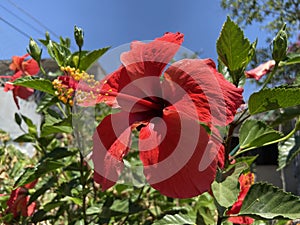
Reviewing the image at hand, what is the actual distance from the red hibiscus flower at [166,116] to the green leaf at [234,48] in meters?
0.10

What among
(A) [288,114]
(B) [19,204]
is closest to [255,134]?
(A) [288,114]

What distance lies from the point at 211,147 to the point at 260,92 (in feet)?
0.53

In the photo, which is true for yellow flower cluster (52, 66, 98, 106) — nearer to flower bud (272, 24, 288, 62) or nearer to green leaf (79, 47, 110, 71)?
green leaf (79, 47, 110, 71)

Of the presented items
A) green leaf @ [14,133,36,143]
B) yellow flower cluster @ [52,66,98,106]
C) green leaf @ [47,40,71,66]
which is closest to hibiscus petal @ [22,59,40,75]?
green leaf @ [14,133,36,143]

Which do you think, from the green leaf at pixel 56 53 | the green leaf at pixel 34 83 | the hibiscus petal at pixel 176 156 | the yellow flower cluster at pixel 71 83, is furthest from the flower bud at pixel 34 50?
the hibiscus petal at pixel 176 156

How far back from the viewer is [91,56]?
1023mm

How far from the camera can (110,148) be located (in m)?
0.64

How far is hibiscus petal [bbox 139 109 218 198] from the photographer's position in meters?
0.58

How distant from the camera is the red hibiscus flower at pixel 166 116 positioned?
584 millimetres

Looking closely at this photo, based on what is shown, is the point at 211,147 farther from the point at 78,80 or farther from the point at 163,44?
the point at 78,80

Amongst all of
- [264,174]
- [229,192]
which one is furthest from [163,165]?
[264,174]

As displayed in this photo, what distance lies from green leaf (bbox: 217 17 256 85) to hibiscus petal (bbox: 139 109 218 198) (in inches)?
6.7

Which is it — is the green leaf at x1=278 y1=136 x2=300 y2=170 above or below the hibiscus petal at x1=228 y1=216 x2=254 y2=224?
above

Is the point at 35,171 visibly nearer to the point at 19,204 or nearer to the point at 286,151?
the point at 19,204
